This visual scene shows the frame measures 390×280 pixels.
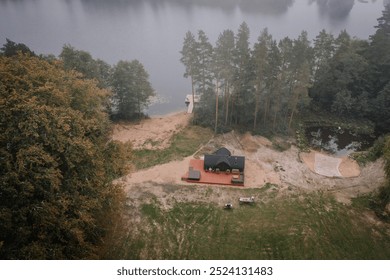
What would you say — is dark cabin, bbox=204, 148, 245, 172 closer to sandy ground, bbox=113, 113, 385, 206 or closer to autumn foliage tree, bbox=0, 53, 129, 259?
sandy ground, bbox=113, 113, 385, 206

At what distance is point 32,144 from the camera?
14844mm

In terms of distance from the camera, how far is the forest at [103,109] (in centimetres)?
1434

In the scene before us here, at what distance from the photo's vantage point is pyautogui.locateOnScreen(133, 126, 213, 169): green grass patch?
99.5ft

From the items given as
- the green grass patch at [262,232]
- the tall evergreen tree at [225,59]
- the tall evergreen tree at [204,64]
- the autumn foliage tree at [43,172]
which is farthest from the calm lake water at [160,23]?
the autumn foliage tree at [43,172]

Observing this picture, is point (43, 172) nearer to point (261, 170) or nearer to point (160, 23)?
point (261, 170)

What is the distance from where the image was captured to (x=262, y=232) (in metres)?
22.2

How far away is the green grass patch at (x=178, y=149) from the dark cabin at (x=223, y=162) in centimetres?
312

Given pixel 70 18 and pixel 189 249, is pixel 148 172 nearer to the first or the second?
pixel 189 249

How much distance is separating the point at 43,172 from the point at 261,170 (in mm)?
20120

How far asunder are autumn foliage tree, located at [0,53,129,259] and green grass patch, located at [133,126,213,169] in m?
11.5

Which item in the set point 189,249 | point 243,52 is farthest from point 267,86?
point 189,249

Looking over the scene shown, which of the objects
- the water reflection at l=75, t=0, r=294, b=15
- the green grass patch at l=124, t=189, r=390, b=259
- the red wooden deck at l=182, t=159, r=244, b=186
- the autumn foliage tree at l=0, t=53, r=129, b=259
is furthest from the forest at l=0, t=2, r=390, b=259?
the water reflection at l=75, t=0, r=294, b=15

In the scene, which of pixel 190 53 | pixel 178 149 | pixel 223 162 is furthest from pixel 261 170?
pixel 190 53

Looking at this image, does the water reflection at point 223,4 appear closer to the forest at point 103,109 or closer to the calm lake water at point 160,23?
the calm lake water at point 160,23
